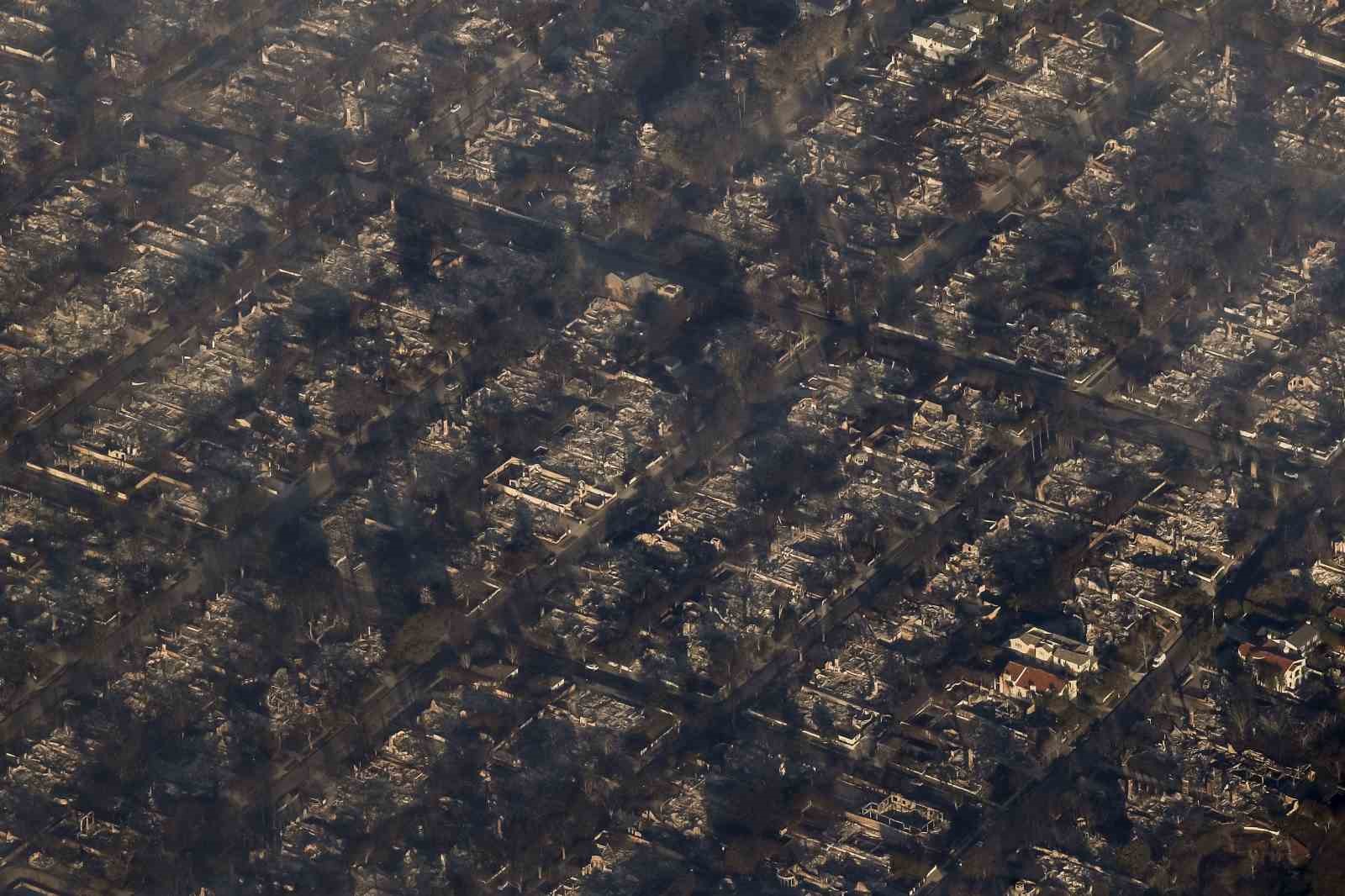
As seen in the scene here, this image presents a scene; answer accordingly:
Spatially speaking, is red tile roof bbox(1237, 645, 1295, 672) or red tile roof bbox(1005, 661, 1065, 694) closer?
red tile roof bbox(1005, 661, 1065, 694)

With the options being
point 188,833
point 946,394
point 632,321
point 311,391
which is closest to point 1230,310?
point 946,394

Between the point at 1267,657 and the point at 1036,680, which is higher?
the point at 1267,657

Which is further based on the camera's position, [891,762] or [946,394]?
[946,394]

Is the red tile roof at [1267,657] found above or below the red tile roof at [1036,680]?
above

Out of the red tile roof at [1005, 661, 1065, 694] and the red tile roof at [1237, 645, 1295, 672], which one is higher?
the red tile roof at [1237, 645, 1295, 672]

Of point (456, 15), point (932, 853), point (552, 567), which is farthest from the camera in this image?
point (456, 15)

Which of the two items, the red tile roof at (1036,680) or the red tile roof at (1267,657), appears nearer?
the red tile roof at (1036,680)

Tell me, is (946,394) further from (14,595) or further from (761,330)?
(14,595)

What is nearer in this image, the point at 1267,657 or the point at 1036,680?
the point at 1036,680

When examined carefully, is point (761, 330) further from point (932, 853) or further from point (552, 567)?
point (932, 853)

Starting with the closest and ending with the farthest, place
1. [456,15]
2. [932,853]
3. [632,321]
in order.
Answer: [932,853], [632,321], [456,15]
